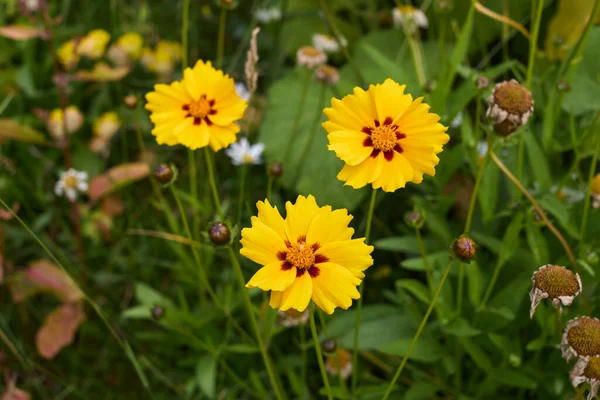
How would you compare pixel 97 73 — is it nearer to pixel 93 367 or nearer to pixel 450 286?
pixel 93 367

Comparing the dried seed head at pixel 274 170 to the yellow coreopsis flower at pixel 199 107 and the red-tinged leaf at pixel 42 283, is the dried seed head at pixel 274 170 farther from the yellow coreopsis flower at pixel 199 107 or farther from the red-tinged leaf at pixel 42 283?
the red-tinged leaf at pixel 42 283

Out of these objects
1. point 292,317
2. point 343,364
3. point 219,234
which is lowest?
point 343,364

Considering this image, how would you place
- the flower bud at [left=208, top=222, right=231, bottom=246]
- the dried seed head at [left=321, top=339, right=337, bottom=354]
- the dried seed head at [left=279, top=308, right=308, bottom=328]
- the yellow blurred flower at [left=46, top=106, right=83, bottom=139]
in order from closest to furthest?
the flower bud at [left=208, top=222, right=231, bottom=246] < the dried seed head at [left=321, top=339, right=337, bottom=354] < the dried seed head at [left=279, top=308, right=308, bottom=328] < the yellow blurred flower at [left=46, top=106, right=83, bottom=139]

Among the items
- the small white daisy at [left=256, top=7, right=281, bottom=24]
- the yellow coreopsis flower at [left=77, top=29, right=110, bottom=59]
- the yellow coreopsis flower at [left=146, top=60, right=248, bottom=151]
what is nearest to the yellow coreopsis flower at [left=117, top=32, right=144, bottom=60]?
the yellow coreopsis flower at [left=77, top=29, right=110, bottom=59]

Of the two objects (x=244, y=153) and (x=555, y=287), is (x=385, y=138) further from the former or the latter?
(x=244, y=153)

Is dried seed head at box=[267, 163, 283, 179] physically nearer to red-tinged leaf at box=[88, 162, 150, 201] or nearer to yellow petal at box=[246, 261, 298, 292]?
yellow petal at box=[246, 261, 298, 292]

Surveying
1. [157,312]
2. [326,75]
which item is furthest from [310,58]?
[157,312]
